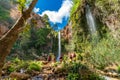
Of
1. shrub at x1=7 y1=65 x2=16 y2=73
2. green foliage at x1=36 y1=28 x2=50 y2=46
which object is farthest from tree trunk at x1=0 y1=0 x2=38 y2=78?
green foliage at x1=36 y1=28 x2=50 y2=46

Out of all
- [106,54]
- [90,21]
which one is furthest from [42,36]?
[106,54]

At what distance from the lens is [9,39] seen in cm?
756

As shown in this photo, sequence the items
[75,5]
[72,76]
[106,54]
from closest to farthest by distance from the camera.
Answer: [72,76], [106,54], [75,5]

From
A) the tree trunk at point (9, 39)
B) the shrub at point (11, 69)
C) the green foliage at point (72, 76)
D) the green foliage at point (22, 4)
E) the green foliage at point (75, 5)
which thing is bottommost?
the green foliage at point (72, 76)

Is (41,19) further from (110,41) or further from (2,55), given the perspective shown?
(2,55)

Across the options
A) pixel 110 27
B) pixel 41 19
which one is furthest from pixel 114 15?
pixel 41 19

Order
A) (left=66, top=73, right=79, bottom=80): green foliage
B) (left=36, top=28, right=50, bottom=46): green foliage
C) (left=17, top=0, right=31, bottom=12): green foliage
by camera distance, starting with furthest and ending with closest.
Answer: (left=36, top=28, right=50, bottom=46): green foliage → (left=66, top=73, right=79, bottom=80): green foliage → (left=17, top=0, right=31, bottom=12): green foliage

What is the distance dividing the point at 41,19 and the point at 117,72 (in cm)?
3265

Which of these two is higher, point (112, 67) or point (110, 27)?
point (110, 27)

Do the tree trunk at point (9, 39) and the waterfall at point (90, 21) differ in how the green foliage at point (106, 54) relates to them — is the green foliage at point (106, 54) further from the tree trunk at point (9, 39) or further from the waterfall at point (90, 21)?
the tree trunk at point (9, 39)

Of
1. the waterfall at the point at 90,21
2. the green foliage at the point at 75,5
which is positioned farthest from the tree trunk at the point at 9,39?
the green foliage at the point at 75,5

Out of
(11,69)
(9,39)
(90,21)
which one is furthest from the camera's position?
(90,21)

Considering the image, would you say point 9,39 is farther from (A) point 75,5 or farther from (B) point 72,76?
(A) point 75,5

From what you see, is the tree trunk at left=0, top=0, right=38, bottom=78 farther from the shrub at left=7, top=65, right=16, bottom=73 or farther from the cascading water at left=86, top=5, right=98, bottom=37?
the cascading water at left=86, top=5, right=98, bottom=37
